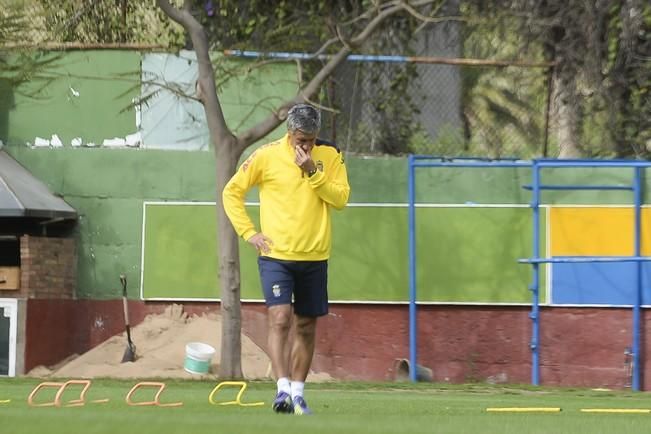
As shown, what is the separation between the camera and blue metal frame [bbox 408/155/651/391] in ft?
54.5

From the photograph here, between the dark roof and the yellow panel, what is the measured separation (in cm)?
592

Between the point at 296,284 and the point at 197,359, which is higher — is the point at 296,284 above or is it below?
above

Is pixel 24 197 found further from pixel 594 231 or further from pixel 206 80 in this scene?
pixel 594 231

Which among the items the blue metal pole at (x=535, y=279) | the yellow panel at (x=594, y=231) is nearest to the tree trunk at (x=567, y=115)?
the yellow panel at (x=594, y=231)

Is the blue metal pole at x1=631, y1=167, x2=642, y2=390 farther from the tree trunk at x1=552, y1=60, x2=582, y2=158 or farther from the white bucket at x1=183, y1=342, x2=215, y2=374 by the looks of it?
the white bucket at x1=183, y1=342, x2=215, y2=374

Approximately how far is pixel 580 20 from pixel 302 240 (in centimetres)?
1124

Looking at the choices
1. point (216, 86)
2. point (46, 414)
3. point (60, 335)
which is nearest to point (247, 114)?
point (216, 86)

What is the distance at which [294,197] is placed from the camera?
32.6ft

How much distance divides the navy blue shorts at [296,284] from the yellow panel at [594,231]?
786cm

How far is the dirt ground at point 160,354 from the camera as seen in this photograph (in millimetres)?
16984

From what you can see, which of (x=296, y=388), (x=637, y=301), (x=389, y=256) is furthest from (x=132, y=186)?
(x=296, y=388)

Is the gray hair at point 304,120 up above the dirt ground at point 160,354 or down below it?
above

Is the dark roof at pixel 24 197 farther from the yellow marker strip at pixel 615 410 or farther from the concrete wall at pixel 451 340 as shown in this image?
the yellow marker strip at pixel 615 410

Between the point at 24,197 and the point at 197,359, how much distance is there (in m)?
2.80
